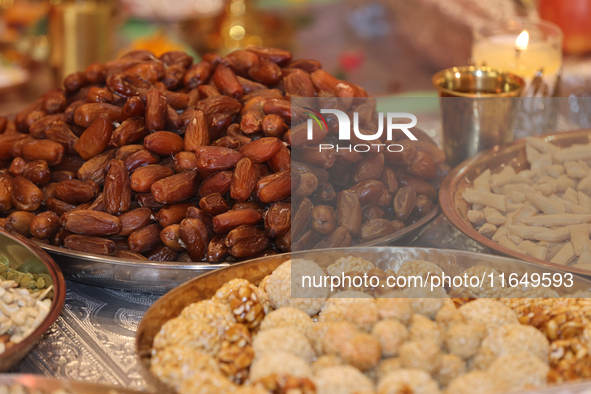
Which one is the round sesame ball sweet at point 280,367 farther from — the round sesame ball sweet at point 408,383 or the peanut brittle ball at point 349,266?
the peanut brittle ball at point 349,266

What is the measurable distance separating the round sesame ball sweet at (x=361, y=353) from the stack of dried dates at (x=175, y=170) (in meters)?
0.28

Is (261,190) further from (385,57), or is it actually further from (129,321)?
(385,57)

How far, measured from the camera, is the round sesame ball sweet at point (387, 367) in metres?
0.64

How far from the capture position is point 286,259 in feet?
2.80

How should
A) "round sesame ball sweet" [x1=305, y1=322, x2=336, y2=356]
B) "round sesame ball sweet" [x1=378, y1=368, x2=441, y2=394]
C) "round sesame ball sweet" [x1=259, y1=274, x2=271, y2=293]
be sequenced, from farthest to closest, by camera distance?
"round sesame ball sweet" [x1=259, y1=274, x2=271, y2=293]
"round sesame ball sweet" [x1=305, y1=322, x2=336, y2=356]
"round sesame ball sweet" [x1=378, y1=368, x2=441, y2=394]

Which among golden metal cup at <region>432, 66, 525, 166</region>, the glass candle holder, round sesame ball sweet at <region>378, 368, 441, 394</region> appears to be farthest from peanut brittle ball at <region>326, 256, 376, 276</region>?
the glass candle holder

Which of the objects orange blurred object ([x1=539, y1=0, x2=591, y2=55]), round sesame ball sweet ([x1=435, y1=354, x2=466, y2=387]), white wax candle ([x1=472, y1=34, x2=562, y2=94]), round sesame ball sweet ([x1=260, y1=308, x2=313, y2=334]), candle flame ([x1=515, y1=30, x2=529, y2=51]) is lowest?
round sesame ball sweet ([x1=435, y1=354, x2=466, y2=387])

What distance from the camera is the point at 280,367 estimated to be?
61cm

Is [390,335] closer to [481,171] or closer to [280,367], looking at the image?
[280,367]

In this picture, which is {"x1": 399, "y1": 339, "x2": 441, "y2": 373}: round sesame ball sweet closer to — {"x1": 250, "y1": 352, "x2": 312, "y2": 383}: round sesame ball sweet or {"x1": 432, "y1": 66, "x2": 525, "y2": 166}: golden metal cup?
{"x1": 250, "y1": 352, "x2": 312, "y2": 383}: round sesame ball sweet

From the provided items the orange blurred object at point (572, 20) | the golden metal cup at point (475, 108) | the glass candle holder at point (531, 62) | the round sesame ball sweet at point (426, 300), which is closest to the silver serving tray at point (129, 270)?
the round sesame ball sweet at point (426, 300)

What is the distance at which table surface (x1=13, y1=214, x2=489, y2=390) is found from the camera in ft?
2.49

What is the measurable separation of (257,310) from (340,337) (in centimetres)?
14

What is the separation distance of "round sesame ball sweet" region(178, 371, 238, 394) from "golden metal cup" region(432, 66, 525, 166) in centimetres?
82
